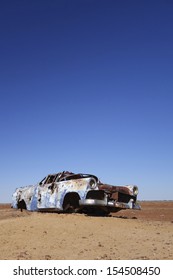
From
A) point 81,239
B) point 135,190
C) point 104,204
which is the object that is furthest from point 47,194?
point 81,239

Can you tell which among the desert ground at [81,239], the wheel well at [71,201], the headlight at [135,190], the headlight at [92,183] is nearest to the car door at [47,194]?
the wheel well at [71,201]

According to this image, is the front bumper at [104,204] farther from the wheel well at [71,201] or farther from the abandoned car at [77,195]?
the wheel well at [71,201]

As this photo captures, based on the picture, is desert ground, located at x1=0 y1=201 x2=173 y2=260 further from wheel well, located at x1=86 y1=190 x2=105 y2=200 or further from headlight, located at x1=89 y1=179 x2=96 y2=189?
headlight, located at x1=89 y1=179 x2=96 y2=189

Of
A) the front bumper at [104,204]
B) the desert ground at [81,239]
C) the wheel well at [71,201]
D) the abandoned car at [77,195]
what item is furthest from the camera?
the wheel well at [71,201]

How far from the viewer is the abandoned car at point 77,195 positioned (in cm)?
1141

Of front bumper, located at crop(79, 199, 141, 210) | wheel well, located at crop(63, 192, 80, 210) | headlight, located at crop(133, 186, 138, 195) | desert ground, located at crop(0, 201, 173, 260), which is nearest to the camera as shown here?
desert ground, located at crop(0, 201, 173, 260)

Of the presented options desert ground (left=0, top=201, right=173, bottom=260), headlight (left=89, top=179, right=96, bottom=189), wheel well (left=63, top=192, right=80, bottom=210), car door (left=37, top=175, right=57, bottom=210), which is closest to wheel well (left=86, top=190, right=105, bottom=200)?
headlight (left=89, top=179, right=96, bottom=189)

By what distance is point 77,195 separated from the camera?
12.1 meters

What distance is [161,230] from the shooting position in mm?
9430

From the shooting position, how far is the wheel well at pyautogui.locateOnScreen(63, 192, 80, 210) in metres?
12.2

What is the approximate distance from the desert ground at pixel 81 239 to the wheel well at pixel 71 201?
146 cm

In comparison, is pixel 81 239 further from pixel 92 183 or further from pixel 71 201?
pixel 71 201
